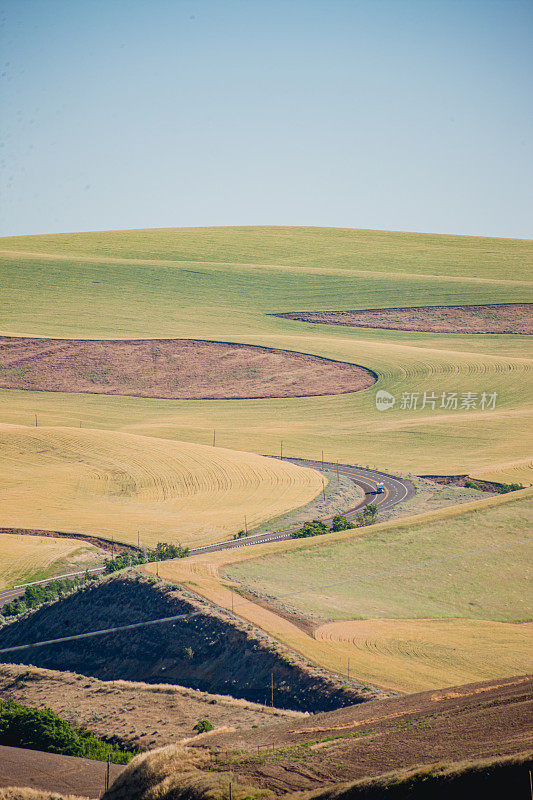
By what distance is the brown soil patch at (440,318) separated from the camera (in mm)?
121250

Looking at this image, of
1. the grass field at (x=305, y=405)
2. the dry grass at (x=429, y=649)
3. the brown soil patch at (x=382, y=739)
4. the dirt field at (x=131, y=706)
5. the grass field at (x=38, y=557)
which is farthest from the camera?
the grass field at (x=38, y=557)

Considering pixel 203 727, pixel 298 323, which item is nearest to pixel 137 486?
pixel 203 727

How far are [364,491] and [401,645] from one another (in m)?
36.8

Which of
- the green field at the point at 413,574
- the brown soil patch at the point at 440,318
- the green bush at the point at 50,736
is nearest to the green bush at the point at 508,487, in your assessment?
the green field at the point at 413,574

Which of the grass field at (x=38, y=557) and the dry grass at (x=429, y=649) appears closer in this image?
the dry grass at (x=429, y=649)

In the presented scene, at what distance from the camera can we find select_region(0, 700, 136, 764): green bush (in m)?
27.5

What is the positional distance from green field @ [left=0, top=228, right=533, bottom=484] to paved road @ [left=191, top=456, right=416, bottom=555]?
10.5 ft

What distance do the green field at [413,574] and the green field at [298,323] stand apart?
23627mm

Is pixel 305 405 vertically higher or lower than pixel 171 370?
lower

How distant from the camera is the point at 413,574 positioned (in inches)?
1724

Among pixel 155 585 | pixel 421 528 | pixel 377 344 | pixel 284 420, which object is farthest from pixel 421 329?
pixel 155 585

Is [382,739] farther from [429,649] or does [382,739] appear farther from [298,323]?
[298,323]

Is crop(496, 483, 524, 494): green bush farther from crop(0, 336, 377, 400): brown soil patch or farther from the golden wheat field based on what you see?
crop(0, 336, 377, 400): brown soil patch

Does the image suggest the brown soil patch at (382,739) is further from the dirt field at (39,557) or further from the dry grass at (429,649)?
the dirt field at (39,557)
